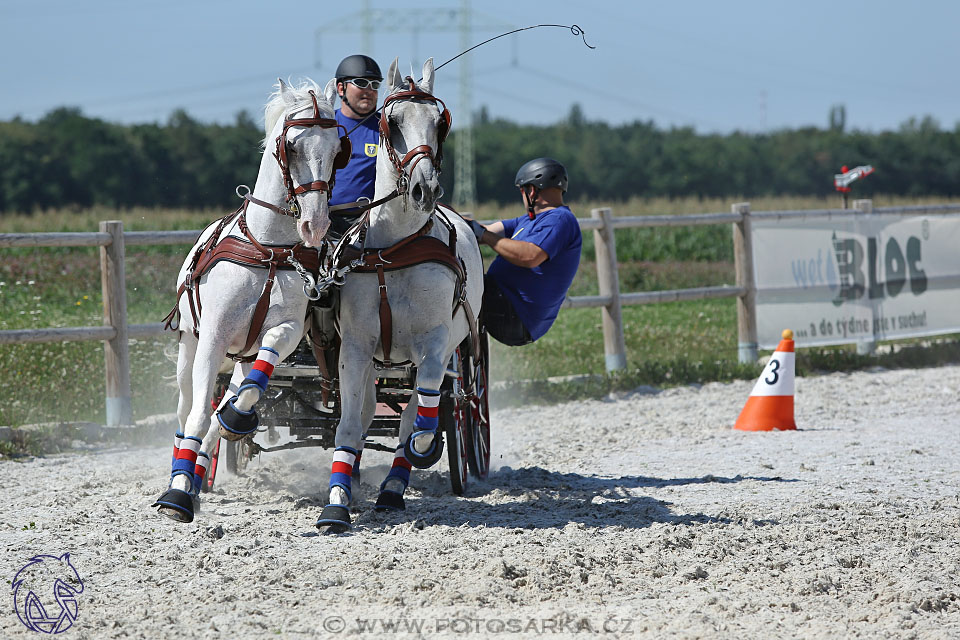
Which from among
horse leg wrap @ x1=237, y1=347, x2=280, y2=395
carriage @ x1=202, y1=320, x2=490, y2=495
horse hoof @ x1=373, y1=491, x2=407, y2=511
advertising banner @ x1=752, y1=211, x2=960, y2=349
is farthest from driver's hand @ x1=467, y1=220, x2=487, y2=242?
advertising banner @ x1=752, y1=211, x2=960, y2=349

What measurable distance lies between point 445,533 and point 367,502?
2.96 feet

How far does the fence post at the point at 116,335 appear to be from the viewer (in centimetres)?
752

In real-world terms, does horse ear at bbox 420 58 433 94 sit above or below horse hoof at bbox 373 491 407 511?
above

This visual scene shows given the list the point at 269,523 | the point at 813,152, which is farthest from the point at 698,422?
the point at 813,152

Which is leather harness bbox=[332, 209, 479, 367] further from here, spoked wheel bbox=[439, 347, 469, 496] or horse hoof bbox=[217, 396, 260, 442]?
horse hoof bbox=[217, 396, 260, 442]

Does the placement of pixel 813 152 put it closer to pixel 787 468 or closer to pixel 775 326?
pixel 775 326

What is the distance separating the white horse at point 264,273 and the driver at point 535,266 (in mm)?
1503

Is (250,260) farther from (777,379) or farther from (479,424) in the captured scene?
(777,379)

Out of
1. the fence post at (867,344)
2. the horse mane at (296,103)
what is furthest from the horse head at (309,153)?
the fence post at (867,344)

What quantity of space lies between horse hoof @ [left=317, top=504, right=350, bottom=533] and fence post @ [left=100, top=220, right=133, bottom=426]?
3.66 meters

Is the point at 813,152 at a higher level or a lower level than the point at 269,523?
higher

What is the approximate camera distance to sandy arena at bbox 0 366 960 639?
3.32 meters

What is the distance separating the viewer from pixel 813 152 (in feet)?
174

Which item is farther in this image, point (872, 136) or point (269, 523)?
point (872, 136)
